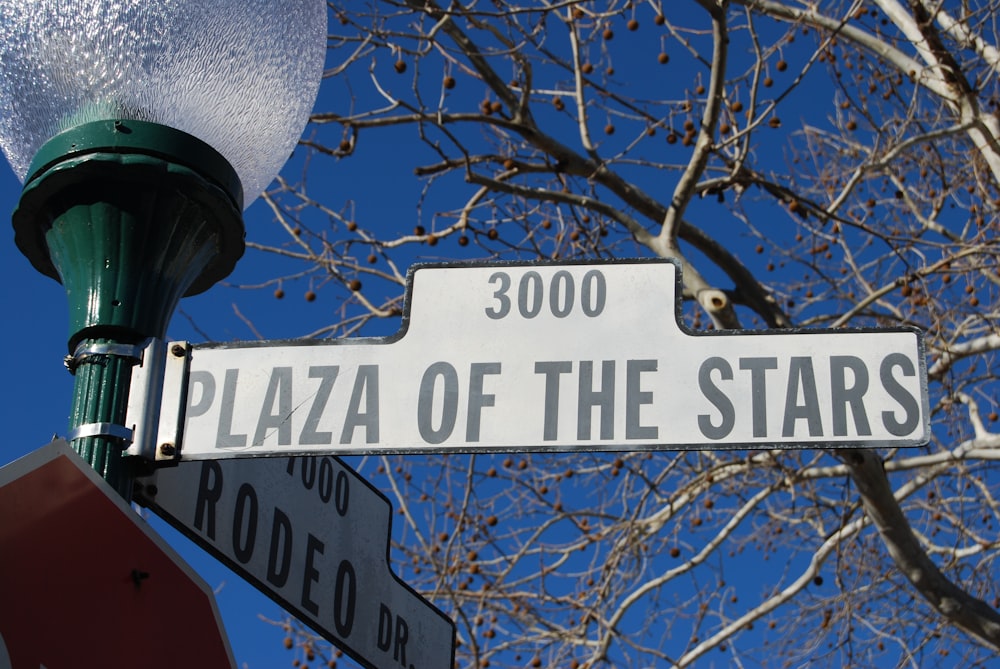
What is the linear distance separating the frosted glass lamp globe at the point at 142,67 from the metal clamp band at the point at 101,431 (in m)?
0.44

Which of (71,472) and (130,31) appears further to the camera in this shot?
(130,31)

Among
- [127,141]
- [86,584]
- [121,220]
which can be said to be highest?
[127,141]

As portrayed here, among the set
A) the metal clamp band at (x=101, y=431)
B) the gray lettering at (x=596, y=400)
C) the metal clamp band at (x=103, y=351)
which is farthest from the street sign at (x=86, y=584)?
the gray lettering at (x=596, y=400)

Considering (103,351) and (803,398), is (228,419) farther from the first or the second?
(803,398)

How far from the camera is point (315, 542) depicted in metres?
2.41

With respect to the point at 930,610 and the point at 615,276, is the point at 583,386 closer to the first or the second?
the point at 615,276

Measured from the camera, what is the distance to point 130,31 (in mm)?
2041

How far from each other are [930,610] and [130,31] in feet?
20.6

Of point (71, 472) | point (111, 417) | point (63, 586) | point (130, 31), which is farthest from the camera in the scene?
point (130, 31)

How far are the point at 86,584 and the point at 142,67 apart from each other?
33.3 inches

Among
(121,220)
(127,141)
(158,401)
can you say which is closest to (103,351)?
(158,401)

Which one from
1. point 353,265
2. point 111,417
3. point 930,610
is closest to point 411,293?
point 111,417

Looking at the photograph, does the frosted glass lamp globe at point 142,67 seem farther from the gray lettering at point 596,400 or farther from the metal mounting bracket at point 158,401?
the gray lettering at point 596,400

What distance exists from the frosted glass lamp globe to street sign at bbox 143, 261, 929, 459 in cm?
38
